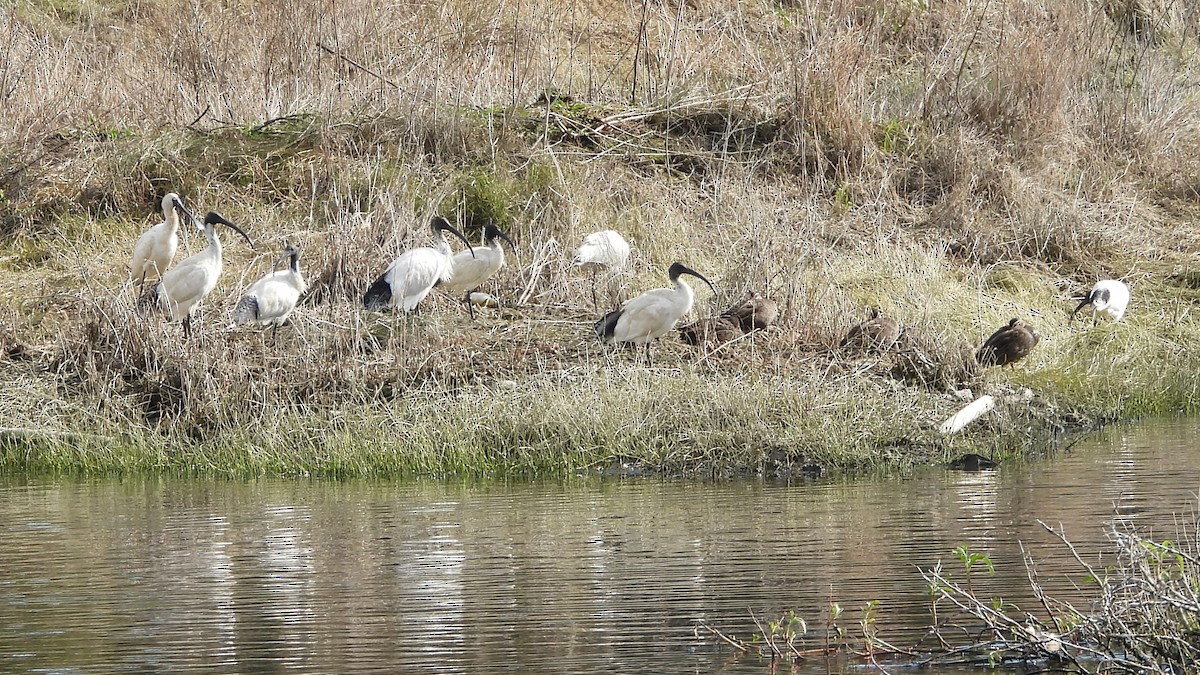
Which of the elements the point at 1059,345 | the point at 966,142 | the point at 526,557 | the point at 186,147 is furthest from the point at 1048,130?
the point at 526,557

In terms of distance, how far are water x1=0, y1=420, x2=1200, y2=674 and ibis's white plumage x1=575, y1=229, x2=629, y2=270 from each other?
4605 mm

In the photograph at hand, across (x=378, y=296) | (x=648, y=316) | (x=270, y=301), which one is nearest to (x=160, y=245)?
(x=270, y=301)

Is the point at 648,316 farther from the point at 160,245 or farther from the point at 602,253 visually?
the point at 160,245

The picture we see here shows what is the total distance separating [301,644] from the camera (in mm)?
6633

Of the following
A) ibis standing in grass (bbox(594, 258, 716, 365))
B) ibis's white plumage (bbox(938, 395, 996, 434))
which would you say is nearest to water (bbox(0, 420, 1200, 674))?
ibis's white plumage (bbox(938, 395, 996, 434))

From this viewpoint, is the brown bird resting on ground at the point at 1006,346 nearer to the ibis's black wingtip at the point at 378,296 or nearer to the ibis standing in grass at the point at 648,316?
the ibis standing in grass at the point at 648,316

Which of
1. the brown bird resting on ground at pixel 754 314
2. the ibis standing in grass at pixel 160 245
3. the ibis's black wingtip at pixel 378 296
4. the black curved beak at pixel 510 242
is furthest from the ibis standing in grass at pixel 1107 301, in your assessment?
the ibis standing in grass at pixel 160 245

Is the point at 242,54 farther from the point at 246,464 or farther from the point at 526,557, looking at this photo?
the point at 526,557

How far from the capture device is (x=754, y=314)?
13.9 meters

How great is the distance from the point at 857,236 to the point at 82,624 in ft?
38.9

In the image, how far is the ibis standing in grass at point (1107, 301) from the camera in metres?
16.1

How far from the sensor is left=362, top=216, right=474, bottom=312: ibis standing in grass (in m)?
14.5

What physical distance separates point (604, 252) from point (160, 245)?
3747mm

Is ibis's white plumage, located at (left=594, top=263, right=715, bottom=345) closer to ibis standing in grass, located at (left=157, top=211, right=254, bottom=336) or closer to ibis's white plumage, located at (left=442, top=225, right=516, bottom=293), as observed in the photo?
ibis's white plumage, located at (left=442, top=225, right=516, bottom=293)
